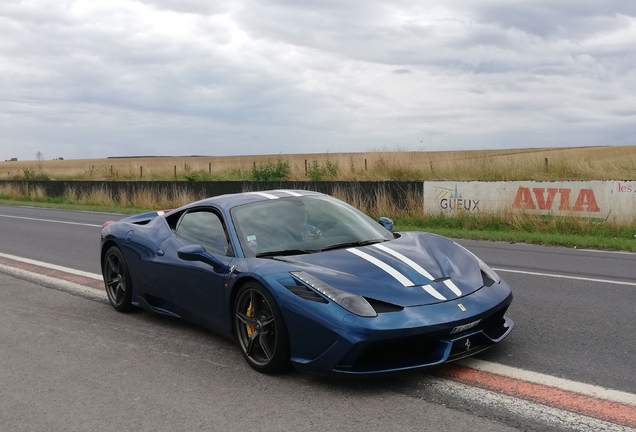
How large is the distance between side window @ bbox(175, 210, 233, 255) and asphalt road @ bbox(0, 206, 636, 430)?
30.6 inches

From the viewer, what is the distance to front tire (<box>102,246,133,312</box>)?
21.9 ft

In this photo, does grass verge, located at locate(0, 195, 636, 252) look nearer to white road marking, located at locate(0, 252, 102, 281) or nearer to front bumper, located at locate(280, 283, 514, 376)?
white road marking, located at locate(0, 252, 102, 281)

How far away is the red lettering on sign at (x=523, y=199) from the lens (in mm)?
13930

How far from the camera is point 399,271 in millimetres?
4641

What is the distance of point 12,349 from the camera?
5621mm

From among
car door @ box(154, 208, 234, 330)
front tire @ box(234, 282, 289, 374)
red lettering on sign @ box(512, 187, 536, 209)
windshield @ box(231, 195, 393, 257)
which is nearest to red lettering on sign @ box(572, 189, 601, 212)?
red lettering on sign @ box(512, 187, 536, 209)

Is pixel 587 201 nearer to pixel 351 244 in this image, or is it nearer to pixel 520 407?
pixel 351 244

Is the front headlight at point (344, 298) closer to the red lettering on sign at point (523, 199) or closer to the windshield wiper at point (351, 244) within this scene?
the windshield wiper at point (351, 244)

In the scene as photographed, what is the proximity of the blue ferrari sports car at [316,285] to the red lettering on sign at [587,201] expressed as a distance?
8368 millimetres

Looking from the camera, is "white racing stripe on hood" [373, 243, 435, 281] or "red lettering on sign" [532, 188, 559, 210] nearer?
"white racing stripe on hood" [373, 243, 435, 281]

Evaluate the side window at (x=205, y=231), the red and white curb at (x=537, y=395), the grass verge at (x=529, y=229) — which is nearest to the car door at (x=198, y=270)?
the side window at (x=205, y=231)

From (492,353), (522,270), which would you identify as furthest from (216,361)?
(522,270)

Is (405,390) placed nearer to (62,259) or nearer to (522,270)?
(522,270)

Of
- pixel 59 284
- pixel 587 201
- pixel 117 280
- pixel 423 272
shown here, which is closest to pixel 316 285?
pixel 423 272
